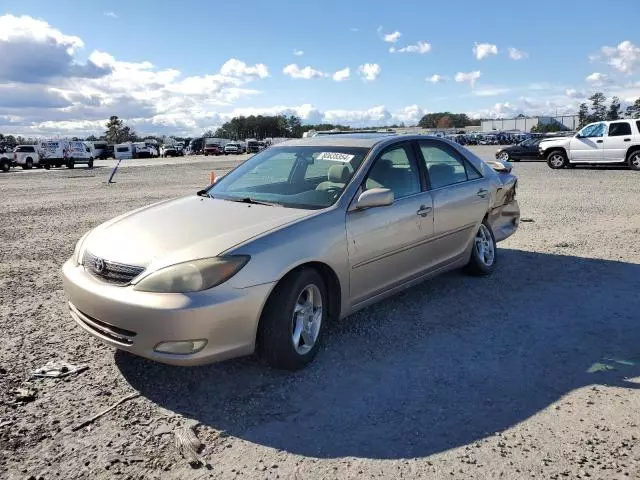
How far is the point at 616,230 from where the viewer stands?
26.8 feet

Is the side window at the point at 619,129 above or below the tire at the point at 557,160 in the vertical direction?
above

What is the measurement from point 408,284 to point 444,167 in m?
1.35

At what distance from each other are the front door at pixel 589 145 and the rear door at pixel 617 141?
8.2 inches

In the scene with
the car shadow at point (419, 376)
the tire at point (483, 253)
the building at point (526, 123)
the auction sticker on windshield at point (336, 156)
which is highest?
the building at point (526, 123)

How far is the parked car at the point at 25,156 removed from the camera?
37697 mm

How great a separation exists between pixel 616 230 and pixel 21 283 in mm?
8147

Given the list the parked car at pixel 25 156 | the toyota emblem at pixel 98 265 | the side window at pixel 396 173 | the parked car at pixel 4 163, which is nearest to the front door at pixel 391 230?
the side window at pixel 396 173

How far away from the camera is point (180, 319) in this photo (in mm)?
3006

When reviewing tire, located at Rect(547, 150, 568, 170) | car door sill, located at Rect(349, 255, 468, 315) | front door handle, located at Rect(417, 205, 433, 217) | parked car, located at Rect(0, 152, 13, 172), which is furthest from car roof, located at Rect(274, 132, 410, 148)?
parked car, located at Rect(0, 152, 13, 172)

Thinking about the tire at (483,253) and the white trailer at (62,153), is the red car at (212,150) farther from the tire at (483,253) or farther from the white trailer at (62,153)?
the tire at (483,253)

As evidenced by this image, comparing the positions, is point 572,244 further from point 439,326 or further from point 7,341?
point 7,341

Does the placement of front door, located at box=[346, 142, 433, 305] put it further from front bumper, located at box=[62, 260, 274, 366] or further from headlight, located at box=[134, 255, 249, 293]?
headlight, located at box=[134, 255, 249, 293]

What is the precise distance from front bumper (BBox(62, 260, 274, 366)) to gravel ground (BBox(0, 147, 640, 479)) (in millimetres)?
328

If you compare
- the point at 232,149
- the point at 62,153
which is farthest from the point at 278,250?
the point at 232,149
